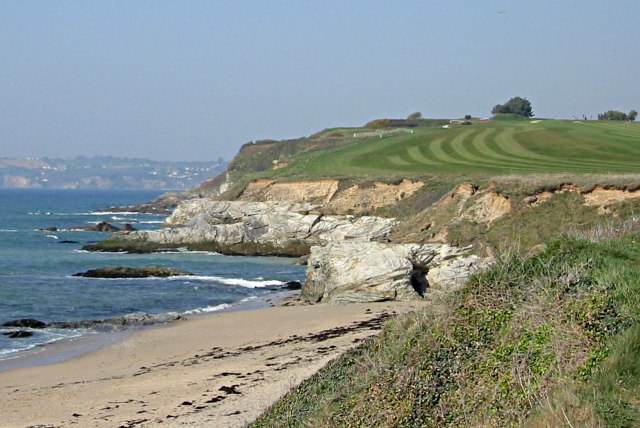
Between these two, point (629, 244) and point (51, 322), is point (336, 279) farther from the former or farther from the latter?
point (629, 244)

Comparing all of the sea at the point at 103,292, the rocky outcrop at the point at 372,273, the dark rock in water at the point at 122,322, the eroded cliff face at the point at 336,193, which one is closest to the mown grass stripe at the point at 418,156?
the eroded cliff face at the point at 336,193

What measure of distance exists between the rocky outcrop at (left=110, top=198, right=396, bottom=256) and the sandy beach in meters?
20.6

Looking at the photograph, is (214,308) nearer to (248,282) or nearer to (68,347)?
(248,282)

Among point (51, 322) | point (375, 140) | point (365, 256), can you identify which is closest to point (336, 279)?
point (365, 256)

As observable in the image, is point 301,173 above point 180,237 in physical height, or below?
above

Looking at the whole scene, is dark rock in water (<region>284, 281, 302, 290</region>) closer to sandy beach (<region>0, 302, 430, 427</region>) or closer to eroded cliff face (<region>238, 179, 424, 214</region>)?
sandy beach (<region>0, 302, 430, 427</region>)

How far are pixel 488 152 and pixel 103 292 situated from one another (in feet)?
113

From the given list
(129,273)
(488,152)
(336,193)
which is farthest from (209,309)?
(488,152)

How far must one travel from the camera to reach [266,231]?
51219mm

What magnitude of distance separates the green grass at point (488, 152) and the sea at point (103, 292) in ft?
45.4

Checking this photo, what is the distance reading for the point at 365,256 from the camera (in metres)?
28.8

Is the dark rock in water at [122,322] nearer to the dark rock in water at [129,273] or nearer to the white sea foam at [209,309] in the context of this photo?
Result: the white sea foam at [209,309]

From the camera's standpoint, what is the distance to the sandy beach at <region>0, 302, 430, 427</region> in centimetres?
1500

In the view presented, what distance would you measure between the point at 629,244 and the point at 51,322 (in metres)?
18.8
